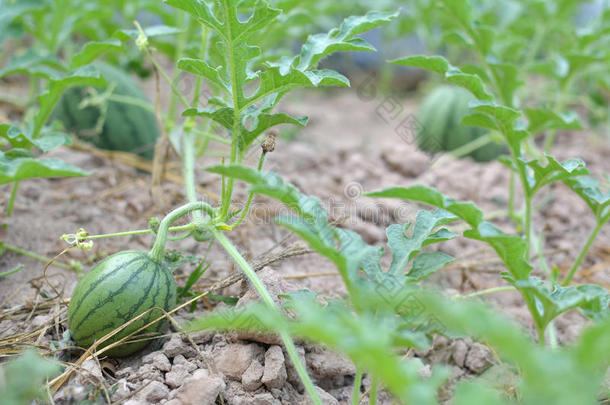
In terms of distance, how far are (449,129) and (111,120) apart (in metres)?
1.88

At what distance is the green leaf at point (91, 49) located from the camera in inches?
71.7

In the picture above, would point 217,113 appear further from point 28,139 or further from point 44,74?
point 44,74

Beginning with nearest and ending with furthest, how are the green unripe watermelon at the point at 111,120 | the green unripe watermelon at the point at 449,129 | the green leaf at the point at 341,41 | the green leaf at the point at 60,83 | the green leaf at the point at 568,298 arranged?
the green leaf at the point at 568,298 < the green leaf at the point at 341,41 < the green leaf at the point at 60,83 < the green unripe watermelon at the point at 111,120 < the green unripe watermelon at the point at 449,129

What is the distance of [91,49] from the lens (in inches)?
73.5

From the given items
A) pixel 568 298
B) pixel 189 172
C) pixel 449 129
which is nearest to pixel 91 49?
pixel 189 172

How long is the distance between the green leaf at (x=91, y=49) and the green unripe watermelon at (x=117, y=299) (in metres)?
0.75

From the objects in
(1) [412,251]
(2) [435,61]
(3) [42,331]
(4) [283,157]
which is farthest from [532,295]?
(4) [283,157]

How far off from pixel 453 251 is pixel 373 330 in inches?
57.5

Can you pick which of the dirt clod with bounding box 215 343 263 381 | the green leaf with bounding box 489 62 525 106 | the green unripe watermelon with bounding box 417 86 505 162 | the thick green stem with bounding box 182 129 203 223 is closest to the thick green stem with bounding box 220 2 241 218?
the thick green stem with bounding box 182 129 203 223

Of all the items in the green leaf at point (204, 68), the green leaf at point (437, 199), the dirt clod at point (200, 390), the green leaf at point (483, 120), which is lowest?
the dirt clod at point (200, 390)

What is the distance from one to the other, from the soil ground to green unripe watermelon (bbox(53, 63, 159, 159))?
0.40 feet

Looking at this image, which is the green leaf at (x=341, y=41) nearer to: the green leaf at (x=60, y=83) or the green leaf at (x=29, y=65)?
the green leaf at (x=60, y=83)

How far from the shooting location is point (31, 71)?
6.98ft

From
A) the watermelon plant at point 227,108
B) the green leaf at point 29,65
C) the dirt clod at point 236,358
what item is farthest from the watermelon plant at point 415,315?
the green leaf at point 29,65
